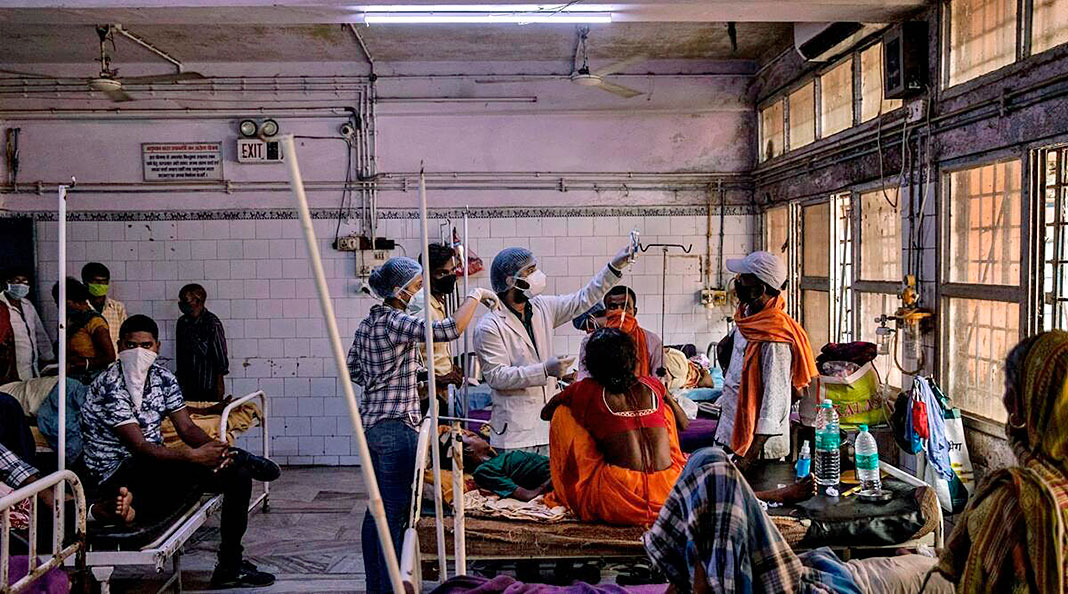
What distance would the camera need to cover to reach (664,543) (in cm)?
257

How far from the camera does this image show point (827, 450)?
4.35m

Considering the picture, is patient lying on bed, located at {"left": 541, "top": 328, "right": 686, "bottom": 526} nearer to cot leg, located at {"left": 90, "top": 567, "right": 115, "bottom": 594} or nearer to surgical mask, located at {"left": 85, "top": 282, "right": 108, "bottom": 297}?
cot leg, located at {"left": 90, "top": 567, "right": 115, "bottom": 594}

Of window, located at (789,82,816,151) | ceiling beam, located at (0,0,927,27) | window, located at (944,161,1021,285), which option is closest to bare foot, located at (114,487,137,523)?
ceiling beam, located at (0,0,927,27)

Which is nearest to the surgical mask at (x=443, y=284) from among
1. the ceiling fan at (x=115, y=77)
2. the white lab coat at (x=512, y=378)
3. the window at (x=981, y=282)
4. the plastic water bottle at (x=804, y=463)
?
the white lab coat at (x=512, y=378)

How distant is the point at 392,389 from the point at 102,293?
4.40 metres

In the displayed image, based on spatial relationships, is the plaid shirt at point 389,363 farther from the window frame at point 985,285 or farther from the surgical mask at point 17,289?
the surgical mask at point 17,289

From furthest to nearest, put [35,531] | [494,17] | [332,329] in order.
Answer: [494,17] < [35,531] < [332,329]

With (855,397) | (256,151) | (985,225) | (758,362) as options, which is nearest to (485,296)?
(758,362)

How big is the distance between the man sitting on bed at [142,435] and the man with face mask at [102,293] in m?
3.01

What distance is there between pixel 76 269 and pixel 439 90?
3835mm

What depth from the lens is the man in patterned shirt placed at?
419 cm

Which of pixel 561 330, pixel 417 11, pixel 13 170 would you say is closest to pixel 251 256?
pixel 13 170

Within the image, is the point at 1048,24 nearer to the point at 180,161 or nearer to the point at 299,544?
the point at 299,544

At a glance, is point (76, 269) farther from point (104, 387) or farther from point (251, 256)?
point (104, 387)
